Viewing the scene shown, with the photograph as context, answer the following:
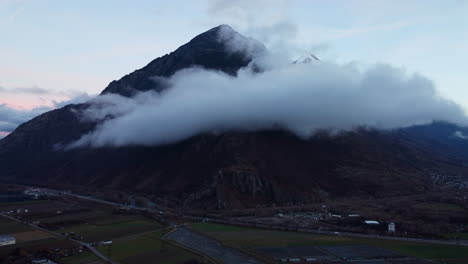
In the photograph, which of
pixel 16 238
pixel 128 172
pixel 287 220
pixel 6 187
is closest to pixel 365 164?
pixel 287 220

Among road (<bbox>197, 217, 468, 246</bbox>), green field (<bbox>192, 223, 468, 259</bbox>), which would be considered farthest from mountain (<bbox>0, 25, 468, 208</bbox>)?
green field (<bbox>192, 223, 468, 259</bbox>)

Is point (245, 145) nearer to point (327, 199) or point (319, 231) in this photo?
point (327, 199)

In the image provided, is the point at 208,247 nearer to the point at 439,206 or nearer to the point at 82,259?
the point at 82,259

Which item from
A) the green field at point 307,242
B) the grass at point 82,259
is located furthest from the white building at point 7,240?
the green field at point 307,242

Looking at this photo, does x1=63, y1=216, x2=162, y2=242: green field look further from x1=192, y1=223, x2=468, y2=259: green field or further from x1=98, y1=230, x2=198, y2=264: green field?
x1=192, y1=223, x2=468, y2=259: green field

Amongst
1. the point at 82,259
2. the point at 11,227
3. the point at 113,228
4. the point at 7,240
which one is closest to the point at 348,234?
the point at 113,228
